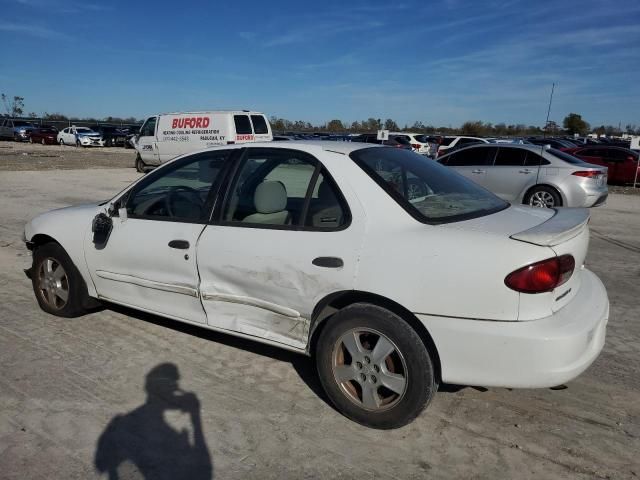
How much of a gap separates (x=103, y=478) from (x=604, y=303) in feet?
9.62

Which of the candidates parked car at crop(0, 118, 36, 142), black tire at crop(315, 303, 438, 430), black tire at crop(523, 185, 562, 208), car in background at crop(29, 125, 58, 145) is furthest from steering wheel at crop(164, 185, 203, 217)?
parked car at crop(0, 118, 36, 142)

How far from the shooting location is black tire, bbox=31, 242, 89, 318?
4.39 metres

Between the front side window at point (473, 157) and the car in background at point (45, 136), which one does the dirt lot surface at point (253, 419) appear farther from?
the car in background at point (45, 136)

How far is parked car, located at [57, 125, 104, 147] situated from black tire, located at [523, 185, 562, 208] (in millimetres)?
35382

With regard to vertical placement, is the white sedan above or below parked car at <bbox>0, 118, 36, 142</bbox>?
above

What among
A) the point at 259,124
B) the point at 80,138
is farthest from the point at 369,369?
the point at 80,138

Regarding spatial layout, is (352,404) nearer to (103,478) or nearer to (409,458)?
(409,458)

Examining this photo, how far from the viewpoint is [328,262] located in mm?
3002

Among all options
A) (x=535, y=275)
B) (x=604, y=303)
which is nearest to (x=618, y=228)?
(x=604, y=303)

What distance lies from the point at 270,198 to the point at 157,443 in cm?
165

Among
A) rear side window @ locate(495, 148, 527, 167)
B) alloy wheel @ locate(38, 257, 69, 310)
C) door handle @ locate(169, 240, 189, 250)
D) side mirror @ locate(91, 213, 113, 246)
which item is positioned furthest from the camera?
rear side window @ locate(495, 148, 527, 167)

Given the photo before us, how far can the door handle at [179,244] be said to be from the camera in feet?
11.8

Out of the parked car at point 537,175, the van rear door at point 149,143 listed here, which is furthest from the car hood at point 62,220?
the van rear door at point 149,143

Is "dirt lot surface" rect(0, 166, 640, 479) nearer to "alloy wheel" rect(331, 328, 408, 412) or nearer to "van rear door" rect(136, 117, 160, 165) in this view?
"alloy wheel" rect(331, 328, 408, 412)
